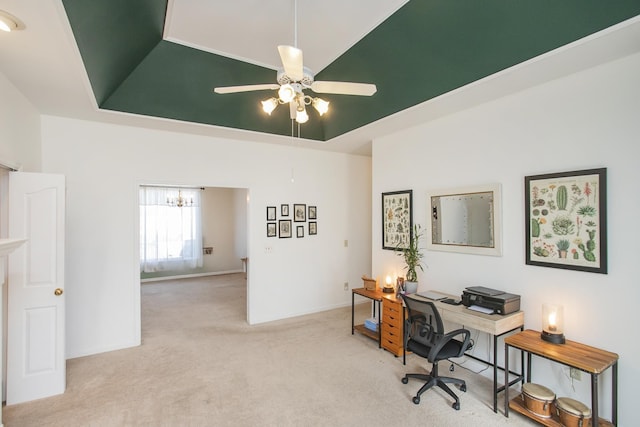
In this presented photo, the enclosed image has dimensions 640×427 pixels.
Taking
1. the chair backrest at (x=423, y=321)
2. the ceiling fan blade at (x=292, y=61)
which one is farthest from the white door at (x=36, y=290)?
the chair backrest at (x=423, y=321)

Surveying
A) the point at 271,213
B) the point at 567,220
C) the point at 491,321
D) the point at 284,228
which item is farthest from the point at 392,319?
the point at 271,213

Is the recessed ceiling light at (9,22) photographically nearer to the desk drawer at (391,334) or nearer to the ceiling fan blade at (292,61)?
the ceiling fan blade at (292,61)

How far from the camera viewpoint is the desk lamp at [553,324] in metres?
2.43

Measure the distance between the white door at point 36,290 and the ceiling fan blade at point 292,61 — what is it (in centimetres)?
252

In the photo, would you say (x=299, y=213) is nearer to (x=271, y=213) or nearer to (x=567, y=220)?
(x=271, y=213)

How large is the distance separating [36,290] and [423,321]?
3.58m

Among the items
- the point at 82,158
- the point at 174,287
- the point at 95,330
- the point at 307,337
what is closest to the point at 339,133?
the point at 307,337

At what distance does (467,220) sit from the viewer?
332cm

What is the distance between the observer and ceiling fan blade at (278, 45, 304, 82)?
1.76 m

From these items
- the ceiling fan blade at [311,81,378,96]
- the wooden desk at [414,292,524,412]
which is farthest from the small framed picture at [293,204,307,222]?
the ceiling fan blade at [311,81,378,96]

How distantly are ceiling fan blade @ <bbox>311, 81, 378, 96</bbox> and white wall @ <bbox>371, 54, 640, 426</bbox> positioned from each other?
1.70 meters

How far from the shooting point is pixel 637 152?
220cm

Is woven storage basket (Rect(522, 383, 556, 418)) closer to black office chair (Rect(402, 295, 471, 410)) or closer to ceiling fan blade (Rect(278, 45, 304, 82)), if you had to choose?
black office chair (Rect(402, 295, 471, 410))

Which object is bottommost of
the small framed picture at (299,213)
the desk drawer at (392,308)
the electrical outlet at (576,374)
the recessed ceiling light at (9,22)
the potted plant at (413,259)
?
the electrical outlet at (576,374)
